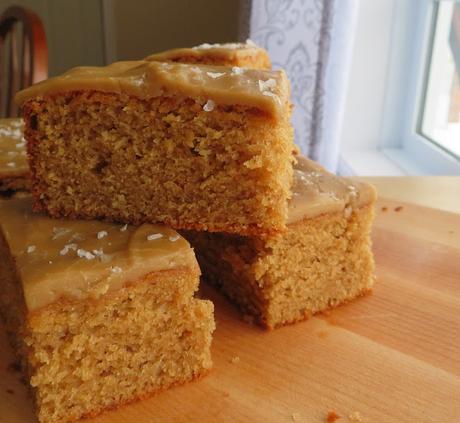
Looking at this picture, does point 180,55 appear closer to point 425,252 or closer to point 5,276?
point 5,276

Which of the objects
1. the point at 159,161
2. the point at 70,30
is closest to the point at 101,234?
the point at 159,161

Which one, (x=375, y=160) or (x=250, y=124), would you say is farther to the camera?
(x=375, y=160)

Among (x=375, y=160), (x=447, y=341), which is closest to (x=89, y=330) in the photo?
(x=447, y=341)

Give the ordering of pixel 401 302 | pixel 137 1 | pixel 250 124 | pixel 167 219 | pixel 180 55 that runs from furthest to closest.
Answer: pixel 137 1
pixel 180 55
pixel 401 302
pixel 167 219
pixel 250 124

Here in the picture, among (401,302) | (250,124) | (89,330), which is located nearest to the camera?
(89,330)

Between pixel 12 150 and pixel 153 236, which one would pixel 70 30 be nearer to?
pixel 12 150

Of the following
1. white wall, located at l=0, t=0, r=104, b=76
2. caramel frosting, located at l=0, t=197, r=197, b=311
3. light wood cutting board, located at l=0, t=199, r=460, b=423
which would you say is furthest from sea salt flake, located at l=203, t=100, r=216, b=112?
white wall, located at l=0, t=0, r=104, b=76

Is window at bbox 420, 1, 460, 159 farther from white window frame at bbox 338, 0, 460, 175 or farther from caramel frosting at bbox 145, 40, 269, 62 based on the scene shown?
caramel frosting at bbox 145, 40, 269, 62

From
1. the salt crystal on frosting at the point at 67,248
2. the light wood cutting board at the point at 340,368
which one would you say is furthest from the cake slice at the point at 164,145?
the light wood cutting board at the point at 340,368
